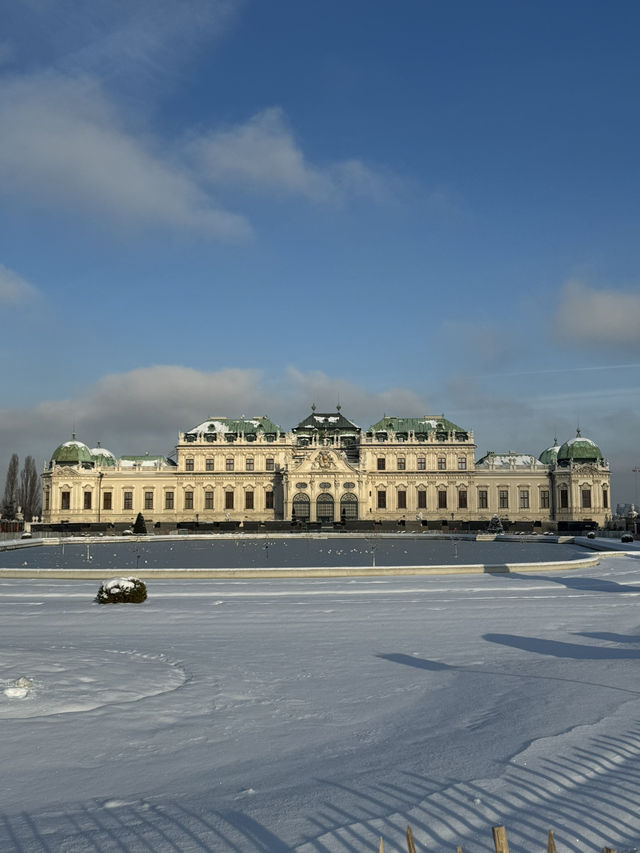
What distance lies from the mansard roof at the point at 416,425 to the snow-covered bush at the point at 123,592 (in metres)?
84.4

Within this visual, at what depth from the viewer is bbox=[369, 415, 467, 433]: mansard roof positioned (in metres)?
108

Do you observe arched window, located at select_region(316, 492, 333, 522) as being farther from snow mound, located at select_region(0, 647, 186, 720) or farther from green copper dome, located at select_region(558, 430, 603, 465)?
snow mound, located at select_region(0, 647, 186, 720)

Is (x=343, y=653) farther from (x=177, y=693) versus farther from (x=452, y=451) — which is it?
(x=452, y=451)

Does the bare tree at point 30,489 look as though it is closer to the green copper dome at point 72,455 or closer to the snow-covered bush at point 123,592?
the green copper dome at point 72,455

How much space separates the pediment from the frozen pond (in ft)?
105

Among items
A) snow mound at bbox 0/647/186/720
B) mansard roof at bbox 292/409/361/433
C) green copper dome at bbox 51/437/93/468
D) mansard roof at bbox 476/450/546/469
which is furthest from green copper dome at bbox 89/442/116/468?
snow mound at bbox 0/647/186/720

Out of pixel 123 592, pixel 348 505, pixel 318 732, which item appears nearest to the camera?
pixel 318 732

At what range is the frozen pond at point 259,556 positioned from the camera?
44.3 metres

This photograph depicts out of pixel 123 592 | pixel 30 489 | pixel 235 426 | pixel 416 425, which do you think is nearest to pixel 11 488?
pixel 30 489

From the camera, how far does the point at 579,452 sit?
340 ft

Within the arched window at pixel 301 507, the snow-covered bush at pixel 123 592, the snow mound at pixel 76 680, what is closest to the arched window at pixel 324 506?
the arched window at pixel 301 507

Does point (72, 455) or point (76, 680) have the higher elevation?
point (72, 455)

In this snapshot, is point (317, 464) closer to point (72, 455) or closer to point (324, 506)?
point (324, 506)

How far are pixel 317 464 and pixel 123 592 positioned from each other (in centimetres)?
7739
